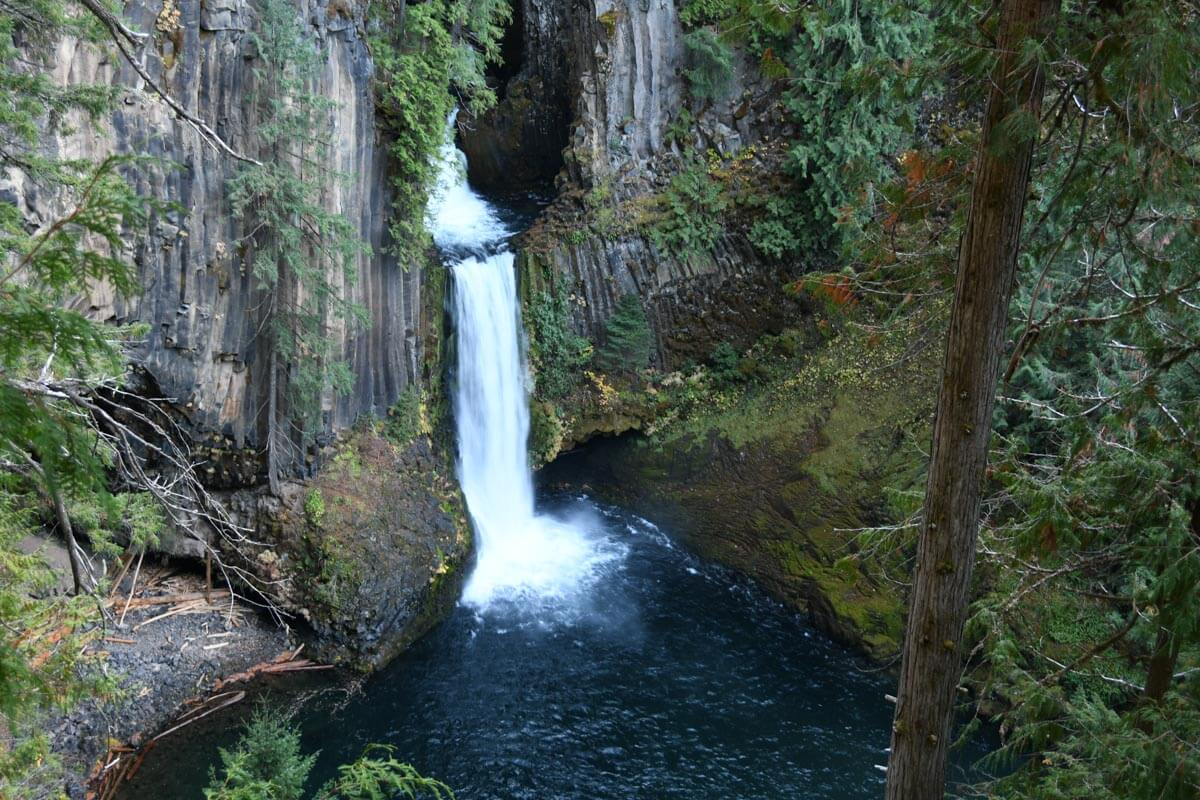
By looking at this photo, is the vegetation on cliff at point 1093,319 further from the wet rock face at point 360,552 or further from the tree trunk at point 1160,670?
the wet rock face at point 360,552

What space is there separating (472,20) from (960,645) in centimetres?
1421

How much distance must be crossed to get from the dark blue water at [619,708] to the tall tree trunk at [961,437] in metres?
6.48

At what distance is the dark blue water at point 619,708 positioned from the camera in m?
10.5

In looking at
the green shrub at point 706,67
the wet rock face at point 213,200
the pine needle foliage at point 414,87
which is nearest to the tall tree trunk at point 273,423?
the wet rock face at point 213,200

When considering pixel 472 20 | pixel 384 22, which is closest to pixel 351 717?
pixel 384 22

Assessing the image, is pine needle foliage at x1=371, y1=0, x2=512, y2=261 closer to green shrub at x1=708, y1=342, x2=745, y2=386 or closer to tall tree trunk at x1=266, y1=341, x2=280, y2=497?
tall tree trunk at x1=266, y1=341, x2=280, y2=497

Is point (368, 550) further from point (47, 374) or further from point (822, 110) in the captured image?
point (822, 110)

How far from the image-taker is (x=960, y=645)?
15.4 ft

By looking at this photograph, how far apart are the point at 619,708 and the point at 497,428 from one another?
7.13 metres

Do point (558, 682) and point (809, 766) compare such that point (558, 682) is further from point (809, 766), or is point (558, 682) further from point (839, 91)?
point (839, 91)

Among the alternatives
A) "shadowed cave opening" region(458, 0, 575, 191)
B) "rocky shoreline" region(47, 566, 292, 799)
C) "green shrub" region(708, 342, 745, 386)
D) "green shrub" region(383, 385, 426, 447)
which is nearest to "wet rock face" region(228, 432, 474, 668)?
"green shrub" region(383, 385, 426, 447)

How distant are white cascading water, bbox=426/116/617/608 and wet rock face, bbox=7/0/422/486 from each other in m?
2.22

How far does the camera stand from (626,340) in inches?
712

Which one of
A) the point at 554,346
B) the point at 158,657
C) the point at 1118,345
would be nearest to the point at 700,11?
the point at 554,346
